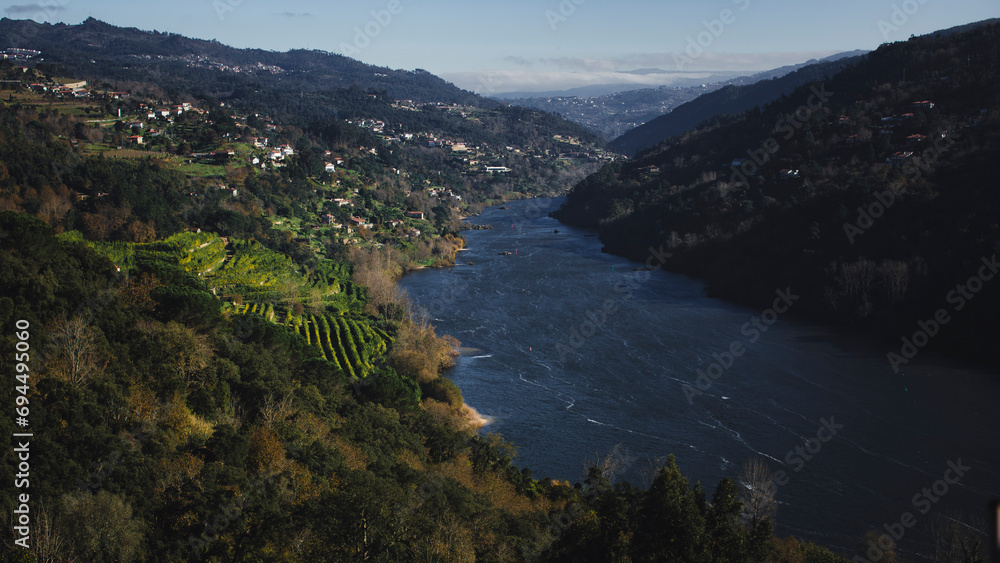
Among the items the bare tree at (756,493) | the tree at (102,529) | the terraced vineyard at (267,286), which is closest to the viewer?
the tree at (102,529)

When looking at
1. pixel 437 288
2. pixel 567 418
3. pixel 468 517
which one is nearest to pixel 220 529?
pixel 468 517

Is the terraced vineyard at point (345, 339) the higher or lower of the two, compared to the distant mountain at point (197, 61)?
lower

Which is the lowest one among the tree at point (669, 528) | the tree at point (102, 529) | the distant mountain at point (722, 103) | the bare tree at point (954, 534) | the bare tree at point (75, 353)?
the bare tree at point (954, 534)

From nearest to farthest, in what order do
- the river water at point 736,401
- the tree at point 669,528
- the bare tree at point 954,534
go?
the tree at point 669,528 → the bare tree at point 954,534 → the river water at point 736,401

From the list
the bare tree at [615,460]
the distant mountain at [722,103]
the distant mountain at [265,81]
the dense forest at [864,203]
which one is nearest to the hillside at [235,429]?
the bare tree at [615,460]

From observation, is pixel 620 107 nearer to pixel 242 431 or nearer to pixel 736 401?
pixel 736 401

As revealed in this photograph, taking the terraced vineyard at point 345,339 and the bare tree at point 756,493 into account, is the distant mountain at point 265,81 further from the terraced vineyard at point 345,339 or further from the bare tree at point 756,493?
the bare tree at point 756,493

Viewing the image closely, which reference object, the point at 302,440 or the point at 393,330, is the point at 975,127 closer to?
the point at 393,330
